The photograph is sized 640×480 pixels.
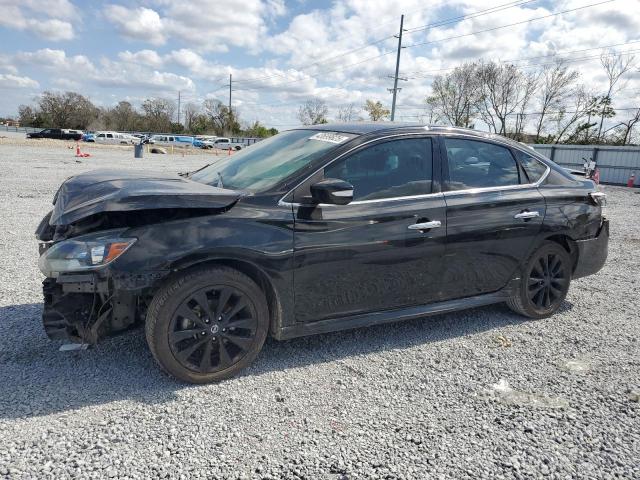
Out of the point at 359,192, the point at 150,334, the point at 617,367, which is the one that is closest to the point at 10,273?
the point at 150,334

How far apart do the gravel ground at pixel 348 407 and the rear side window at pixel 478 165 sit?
1307 mm

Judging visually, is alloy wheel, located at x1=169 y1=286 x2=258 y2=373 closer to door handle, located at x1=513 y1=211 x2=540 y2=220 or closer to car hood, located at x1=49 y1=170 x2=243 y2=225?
car hood, located at x1=49 y1=170 x2=243 y2=225

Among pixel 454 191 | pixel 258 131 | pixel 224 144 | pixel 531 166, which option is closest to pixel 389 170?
pixel 454 191

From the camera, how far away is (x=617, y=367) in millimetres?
3625

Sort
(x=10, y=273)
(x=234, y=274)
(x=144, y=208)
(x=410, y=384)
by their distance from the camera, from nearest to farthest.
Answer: (x=144, y=208), (x=234, y=274), (x=410, y=384), (x=10, y=273)

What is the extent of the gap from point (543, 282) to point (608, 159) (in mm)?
24555

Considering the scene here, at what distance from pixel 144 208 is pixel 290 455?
5.36 ft

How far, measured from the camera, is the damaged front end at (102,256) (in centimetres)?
279

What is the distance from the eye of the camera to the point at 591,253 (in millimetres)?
4641

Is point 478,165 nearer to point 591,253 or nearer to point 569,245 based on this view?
point 569,245

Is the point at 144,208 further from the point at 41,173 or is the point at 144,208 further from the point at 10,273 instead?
the point at 41,173

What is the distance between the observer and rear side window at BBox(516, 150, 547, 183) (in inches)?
170

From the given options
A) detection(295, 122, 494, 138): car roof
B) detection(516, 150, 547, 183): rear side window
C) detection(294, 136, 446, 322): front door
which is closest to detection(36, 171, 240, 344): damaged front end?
detection(294, 136, 446, 322): front door

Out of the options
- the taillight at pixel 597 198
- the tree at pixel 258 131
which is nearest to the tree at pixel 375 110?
the tree at pixel 258 131
